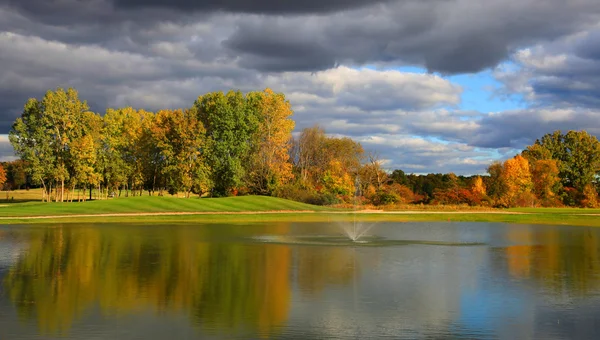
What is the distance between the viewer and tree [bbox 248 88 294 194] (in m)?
81.6

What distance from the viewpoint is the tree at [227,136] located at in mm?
80750

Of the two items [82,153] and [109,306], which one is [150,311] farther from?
[82,153]

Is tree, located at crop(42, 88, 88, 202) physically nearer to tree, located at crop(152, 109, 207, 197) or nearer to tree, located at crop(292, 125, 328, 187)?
tree, located at crop(152, 109, 207, 197)

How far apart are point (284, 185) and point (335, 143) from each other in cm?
2905

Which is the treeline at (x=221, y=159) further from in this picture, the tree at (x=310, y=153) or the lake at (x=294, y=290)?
the lake at (x=294, y=290)

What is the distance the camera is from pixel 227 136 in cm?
8162

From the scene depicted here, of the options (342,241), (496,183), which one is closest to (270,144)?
(496,183)

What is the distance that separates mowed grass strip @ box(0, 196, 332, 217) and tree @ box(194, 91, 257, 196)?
10.5 m

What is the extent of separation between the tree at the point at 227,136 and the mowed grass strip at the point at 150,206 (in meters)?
10.5

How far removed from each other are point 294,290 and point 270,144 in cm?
6759

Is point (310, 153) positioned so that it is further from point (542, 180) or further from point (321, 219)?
point (321, 219)

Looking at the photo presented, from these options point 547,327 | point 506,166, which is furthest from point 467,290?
point 506,166

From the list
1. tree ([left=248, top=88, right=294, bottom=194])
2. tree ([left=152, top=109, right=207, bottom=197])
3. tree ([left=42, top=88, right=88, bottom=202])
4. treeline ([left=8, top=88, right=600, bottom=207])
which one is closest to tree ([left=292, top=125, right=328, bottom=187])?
treeline ([left=8, top=88, right=600, bottom=207])

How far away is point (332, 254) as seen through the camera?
2522cm
